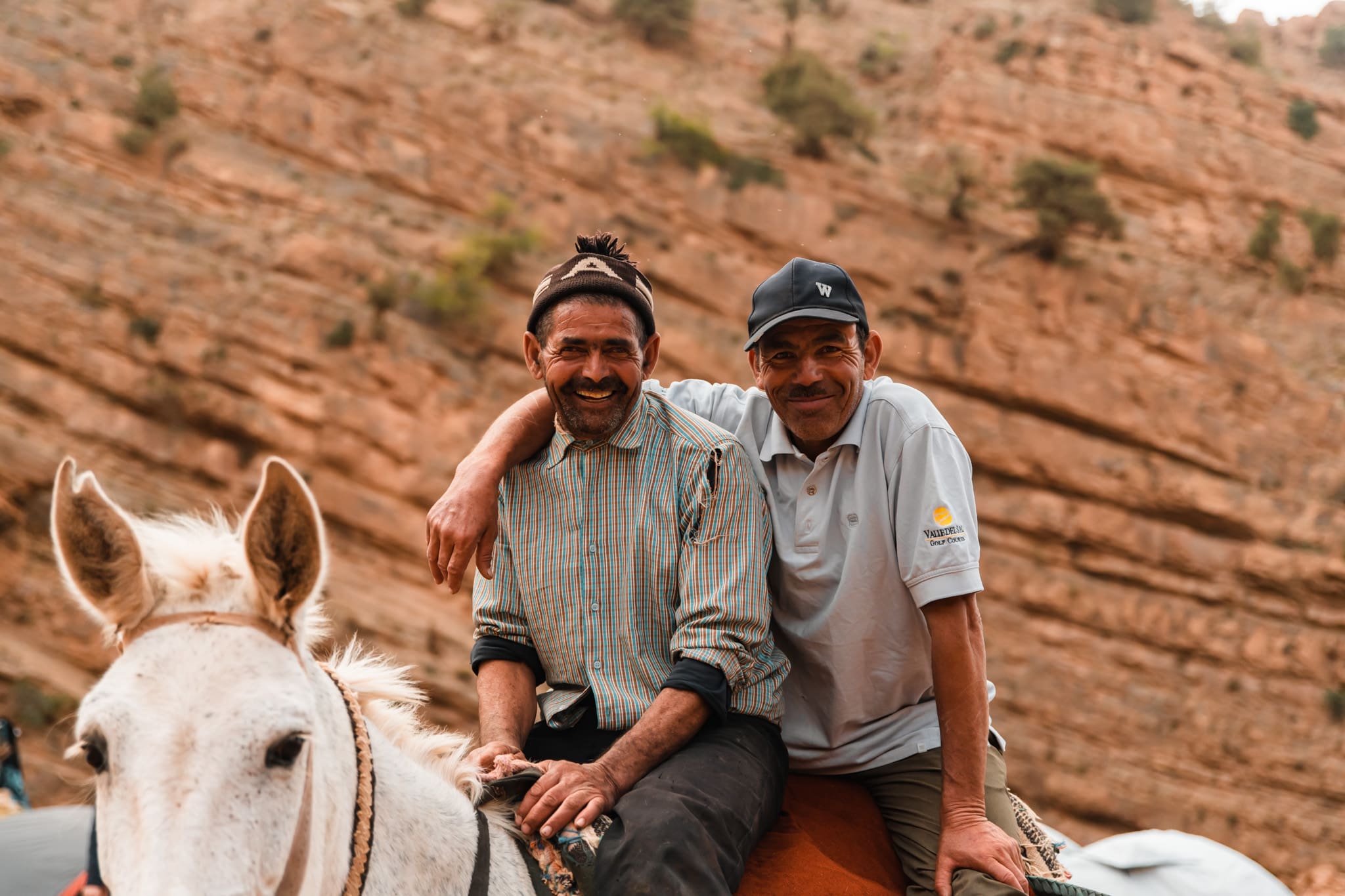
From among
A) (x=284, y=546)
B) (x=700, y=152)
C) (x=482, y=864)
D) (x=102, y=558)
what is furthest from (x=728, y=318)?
(x=102, y=558)

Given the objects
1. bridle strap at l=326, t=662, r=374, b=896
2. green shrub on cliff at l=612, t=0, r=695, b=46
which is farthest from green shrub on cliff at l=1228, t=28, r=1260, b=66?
bridle strap at l=326, t=662, r=374, b=896

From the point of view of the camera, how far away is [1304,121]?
24781 mm

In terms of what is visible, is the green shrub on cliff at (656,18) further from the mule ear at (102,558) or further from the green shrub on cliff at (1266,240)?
the mule ear at (102,558)

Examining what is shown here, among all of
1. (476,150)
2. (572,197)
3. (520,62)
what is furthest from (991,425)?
(520,62)

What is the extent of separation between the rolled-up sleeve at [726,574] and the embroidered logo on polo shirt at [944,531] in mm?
589

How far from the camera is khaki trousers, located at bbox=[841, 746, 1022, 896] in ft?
11.3

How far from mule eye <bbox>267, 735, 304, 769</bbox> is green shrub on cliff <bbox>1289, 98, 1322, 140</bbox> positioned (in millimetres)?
29303

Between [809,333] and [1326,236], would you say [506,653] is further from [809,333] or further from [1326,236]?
[1326,236]

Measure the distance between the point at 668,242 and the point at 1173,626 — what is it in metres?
12.3

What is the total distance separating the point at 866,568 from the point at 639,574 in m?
0.86

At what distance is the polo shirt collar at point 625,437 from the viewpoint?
11.7 feet

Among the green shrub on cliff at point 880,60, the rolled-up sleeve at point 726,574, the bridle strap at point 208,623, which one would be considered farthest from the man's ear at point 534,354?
the green shrub on cliff at point 880,60

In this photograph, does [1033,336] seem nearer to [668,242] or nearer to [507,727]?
[668,242]

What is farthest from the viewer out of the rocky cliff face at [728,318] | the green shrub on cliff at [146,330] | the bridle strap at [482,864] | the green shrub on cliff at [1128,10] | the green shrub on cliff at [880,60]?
the green shrub on cliff at [880,60]
